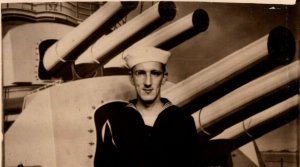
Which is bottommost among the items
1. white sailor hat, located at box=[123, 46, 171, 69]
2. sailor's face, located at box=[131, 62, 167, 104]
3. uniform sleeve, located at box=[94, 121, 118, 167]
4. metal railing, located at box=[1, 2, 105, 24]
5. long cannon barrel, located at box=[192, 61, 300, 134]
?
uniform sleeve, located at box=[94, 121, 118, 167]

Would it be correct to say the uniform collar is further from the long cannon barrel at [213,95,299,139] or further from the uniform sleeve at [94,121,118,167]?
the long cannon barrel at [213,95,299,139]

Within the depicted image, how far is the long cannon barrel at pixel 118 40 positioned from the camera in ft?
4.71

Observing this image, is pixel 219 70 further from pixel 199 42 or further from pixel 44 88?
pixel 44 88

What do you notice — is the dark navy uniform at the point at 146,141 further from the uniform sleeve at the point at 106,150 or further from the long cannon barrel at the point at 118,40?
the long cannon barrel at the point at 118,40

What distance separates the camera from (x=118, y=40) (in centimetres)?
143

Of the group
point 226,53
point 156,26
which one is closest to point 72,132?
point 156,26

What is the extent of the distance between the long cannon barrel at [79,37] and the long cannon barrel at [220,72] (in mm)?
306

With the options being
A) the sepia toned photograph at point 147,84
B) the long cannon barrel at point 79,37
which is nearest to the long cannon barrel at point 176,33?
the sepia toned photograph at point 147,84

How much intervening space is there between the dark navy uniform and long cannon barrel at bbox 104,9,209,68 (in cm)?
19

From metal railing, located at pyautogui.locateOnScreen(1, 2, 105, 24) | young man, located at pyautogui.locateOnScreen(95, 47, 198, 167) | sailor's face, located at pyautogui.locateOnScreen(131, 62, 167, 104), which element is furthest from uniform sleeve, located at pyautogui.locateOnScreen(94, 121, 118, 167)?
metal railing, located at pyautogui.locateOnScreen(1, 2, 105, 24)

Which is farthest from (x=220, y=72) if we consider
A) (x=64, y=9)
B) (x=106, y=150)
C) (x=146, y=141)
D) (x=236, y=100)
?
(x=64, y=9)

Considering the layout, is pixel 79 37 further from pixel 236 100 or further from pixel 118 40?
pixel 236 100

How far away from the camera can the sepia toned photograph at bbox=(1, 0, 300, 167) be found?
140 centimetres

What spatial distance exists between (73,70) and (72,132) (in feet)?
0.67
